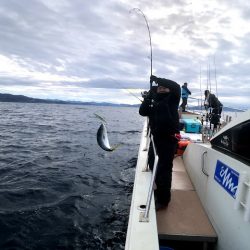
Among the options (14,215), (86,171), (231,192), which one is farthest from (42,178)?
(231,192)

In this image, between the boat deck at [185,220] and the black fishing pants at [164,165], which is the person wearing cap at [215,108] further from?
the black fishing pants at [164,165]

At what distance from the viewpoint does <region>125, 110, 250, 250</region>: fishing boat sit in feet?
9.17

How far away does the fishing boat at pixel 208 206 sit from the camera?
279 cm

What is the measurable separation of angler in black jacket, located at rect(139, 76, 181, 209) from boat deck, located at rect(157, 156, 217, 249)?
9.3 inches

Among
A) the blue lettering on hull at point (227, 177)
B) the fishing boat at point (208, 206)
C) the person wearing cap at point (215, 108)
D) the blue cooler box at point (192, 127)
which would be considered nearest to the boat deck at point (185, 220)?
the fishing boat at point (208, 206)

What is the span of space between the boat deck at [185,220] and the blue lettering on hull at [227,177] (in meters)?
0.63

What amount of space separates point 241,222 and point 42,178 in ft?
21.1

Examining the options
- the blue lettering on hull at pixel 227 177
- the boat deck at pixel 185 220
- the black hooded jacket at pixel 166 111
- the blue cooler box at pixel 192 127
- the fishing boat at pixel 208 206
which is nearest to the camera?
the fishing boat at pixel 208 206

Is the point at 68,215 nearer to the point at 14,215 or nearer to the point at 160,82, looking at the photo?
the point at 14,215

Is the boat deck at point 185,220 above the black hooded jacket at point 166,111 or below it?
below

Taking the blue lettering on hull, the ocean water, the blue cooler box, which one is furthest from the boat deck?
the blue cooler box

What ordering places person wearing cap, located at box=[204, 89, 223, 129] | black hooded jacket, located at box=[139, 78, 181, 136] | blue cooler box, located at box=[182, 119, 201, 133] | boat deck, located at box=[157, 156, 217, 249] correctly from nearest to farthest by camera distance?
boat deck, located at box=[157, 156, 217, 249], black hooded jacket, located at box=[139, 78, 181, 136], person wearing cap, located at box=[204, 89, 223, 129], blue cooler box, located at box=[182, 119, 201, 133]

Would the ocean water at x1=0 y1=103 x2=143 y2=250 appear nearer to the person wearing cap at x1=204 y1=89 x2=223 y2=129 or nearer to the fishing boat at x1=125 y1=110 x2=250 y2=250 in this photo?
the fishing boat at x1=125 y1=110 x2=250 y2=250

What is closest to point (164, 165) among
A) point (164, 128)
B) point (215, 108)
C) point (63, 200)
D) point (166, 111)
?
point (164, 128)
